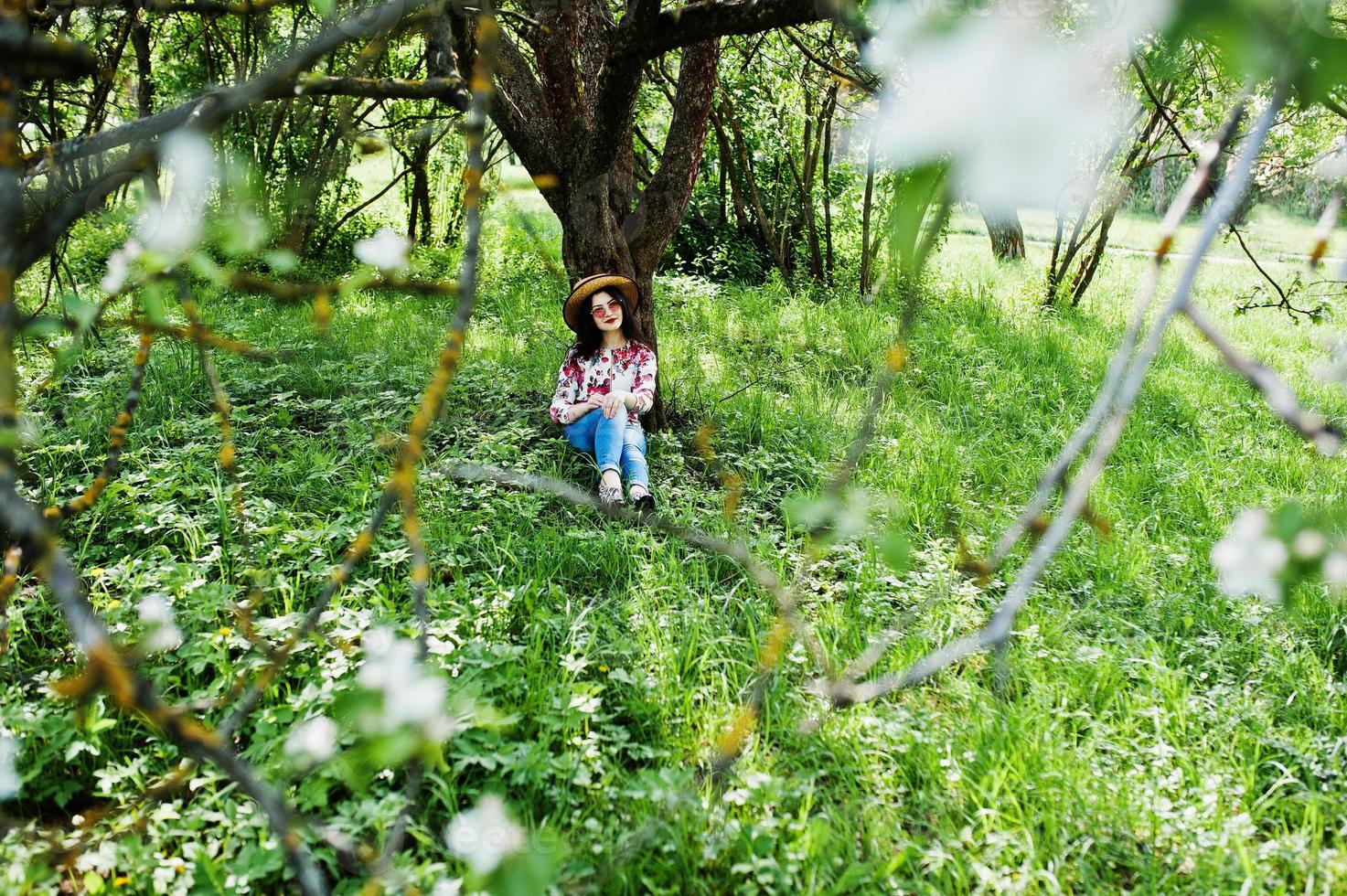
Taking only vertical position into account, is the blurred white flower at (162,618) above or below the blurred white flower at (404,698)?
below

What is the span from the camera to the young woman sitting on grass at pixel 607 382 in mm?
3701

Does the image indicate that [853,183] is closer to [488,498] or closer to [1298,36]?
[488,498]

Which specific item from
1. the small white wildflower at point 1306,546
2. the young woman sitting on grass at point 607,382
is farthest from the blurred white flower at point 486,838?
the young woman sitting on grass at point 607,382

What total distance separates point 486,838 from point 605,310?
3440 mm

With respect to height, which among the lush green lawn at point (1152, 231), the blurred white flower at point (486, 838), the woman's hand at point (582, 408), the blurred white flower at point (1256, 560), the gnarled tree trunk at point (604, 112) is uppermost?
the lush green lawn at point (1152, 231)

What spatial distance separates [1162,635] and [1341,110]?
2411mm

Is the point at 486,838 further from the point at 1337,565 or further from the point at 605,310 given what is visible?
the point at 605,310

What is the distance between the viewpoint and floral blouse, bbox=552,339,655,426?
405cm

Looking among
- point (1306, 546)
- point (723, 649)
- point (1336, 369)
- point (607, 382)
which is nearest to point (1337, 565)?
point (1306, 546)

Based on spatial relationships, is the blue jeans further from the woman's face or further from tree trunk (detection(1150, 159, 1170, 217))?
tree trunk (detection(1150, 159, 1170, 217))

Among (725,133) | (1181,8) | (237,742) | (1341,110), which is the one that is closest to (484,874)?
(1181,8)

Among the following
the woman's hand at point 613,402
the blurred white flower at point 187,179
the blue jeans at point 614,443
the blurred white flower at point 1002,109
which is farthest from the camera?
the woman's hand at point 613,402

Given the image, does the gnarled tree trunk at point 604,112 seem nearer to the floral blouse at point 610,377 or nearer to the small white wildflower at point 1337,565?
the floral blouse at point 610,377

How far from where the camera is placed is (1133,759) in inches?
87.0
